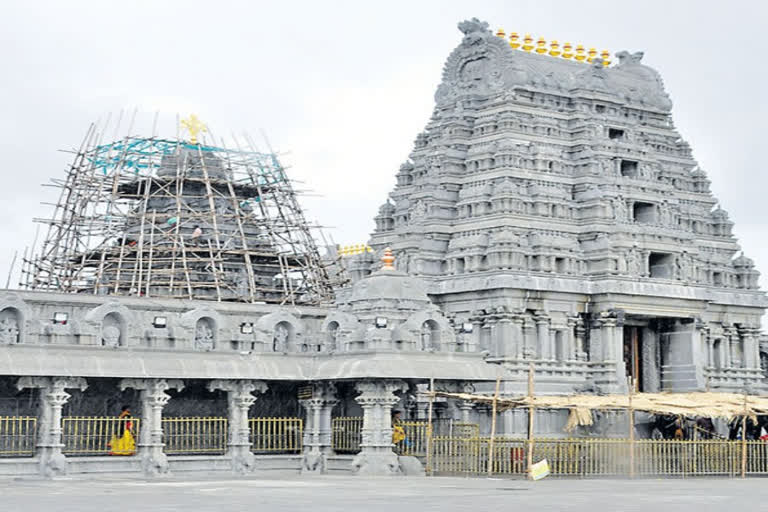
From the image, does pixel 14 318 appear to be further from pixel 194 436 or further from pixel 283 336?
pixel 283 336

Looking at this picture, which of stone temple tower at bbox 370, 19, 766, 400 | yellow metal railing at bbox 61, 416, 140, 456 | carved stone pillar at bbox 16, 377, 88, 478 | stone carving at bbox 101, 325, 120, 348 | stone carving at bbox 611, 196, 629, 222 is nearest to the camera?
carved stone pillar at bbox 16, 377, 88, 478

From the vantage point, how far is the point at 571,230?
5697cm

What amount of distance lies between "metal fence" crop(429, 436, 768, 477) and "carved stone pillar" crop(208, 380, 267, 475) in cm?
555

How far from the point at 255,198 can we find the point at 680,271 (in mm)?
19244

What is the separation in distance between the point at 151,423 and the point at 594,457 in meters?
12.6

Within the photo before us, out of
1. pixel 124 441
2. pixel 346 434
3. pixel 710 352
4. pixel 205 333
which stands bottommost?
pixel 124 441

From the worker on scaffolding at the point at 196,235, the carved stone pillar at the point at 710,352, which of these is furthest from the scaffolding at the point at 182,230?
the carved stone pillar at the point at 710,352

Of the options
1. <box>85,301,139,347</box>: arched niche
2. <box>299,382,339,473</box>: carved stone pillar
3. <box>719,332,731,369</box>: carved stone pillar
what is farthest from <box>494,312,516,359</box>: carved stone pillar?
<box>85,301,139,347</box>: arched niche

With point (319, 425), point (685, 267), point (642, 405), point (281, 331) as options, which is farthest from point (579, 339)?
point (281, 331)

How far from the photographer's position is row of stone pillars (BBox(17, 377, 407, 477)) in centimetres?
3925

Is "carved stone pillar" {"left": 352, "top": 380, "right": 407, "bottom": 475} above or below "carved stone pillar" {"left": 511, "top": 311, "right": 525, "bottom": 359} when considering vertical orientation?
below

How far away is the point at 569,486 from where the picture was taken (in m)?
35.8

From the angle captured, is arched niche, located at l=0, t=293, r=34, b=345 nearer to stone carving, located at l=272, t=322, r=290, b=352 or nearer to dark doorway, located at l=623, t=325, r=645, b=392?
stone carving, located at l=272, t=322, r=290, b=352

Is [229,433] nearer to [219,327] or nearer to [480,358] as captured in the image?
[219,327]
